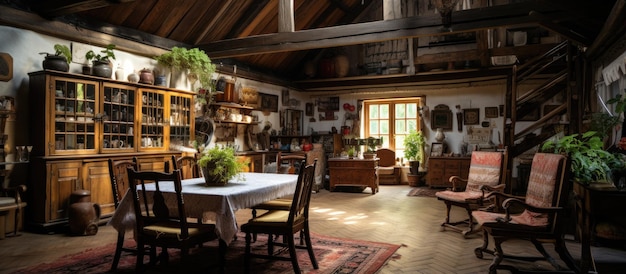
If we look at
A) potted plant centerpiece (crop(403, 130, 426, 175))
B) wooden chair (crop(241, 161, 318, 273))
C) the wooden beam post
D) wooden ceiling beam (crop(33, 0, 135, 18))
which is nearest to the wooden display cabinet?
wooden ceiling beam (crop(33, 0, 135, 18))

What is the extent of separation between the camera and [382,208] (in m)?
6.69

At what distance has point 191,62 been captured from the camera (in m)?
6.71

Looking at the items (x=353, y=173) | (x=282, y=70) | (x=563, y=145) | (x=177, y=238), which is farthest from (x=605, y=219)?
(x=282, y=70)

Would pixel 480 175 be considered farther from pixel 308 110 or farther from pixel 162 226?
pixel 308 110

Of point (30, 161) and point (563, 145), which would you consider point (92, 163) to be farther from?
point (563, 145)

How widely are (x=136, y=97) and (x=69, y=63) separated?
0.95m

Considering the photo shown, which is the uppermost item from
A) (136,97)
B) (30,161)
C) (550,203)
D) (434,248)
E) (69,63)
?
(69,63)

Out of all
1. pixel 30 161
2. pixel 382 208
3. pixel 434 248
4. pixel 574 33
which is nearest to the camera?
pixel 434 248

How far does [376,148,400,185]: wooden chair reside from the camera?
32.8 feet

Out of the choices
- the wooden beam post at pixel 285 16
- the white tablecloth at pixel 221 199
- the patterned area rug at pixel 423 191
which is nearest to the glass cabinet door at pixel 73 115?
the white tablecloth at pixel 221 199

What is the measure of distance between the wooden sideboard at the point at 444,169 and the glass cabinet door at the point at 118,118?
6514 millimetres

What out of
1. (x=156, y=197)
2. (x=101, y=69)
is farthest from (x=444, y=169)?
(x=156, y=197)

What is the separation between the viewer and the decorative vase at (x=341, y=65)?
1062 centimetres

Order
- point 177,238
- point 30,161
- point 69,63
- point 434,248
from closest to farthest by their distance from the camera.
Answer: point 177,238, point 434,248, point 30,161, point 69,63
